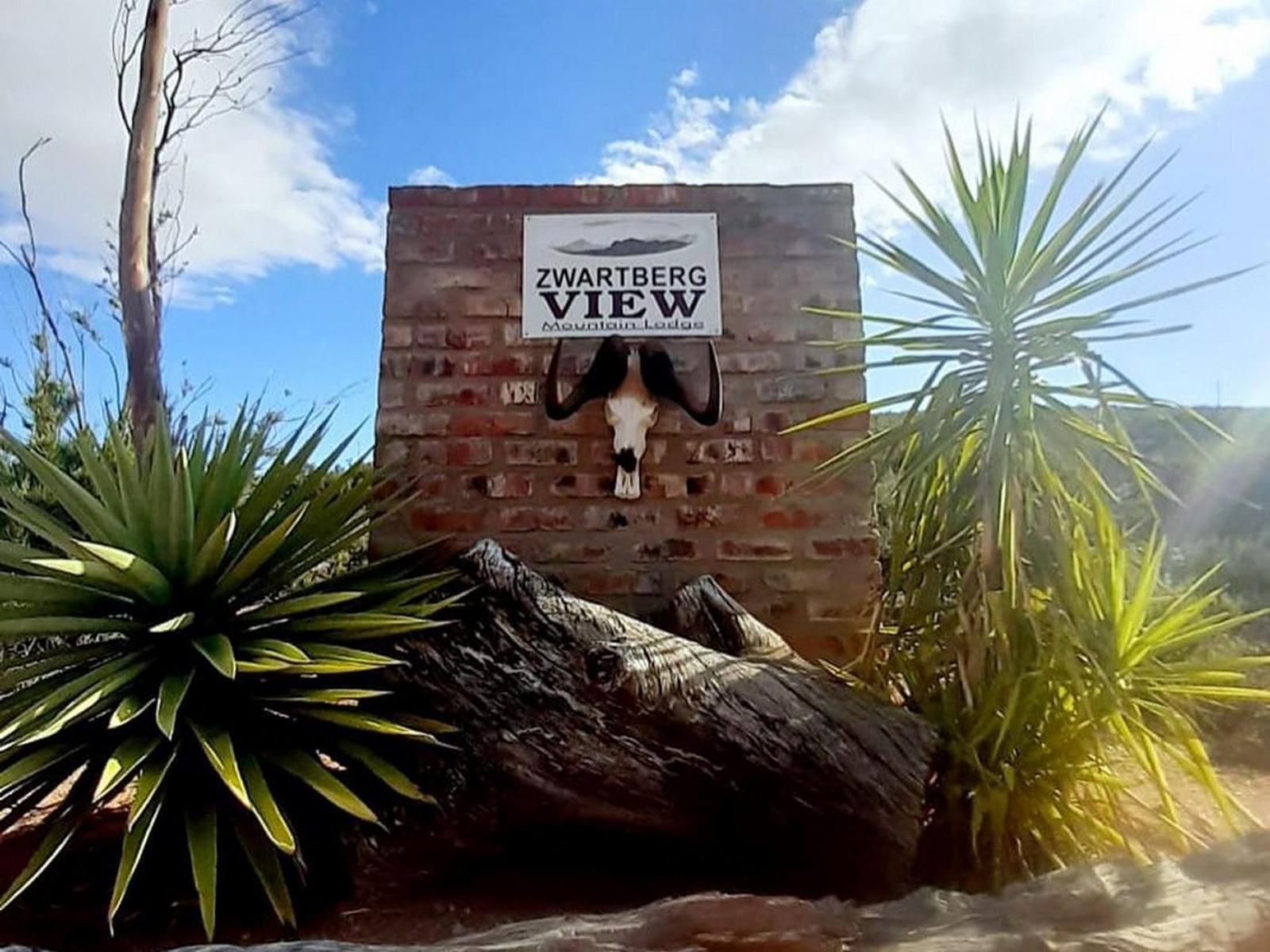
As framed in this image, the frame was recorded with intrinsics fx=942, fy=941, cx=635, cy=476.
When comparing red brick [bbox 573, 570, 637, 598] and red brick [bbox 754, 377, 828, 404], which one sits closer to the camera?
red brick [bbox 573, 570, 637, 598]

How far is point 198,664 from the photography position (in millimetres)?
2521

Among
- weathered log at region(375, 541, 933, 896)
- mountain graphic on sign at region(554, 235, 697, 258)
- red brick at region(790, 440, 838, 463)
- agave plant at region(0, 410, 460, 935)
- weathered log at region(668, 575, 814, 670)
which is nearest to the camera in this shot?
agave plant at region(0, 410, 460, 935)

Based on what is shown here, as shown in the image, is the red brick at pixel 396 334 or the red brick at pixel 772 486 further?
the red brick at pixel 396 334

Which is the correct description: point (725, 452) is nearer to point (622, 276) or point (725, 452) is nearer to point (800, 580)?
point (800, 580)

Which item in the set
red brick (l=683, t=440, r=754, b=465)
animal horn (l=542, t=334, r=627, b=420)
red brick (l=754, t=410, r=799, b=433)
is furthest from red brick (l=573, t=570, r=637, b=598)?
red brick (l=754, t=410, r=799, b=433)

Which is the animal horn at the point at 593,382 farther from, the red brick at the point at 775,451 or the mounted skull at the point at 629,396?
the red brick at the point at 775,451

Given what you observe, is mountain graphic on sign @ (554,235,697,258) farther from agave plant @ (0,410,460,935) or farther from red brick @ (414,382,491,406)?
agave plant @ (0,410,460,935)

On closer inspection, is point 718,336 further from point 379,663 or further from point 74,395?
point 74,395

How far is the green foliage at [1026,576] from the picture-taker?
268cm

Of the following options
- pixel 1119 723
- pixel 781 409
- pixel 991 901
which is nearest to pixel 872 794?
pixel 991 901

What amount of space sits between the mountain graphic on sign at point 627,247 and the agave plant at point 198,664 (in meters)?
→ 1.49

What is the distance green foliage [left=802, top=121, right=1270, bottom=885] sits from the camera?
2676 mm

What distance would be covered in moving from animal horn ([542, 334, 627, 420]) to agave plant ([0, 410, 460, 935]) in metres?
1.04

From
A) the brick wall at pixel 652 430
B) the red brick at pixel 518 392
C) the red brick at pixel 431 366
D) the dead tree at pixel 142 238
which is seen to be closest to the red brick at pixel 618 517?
the brick wall at pixel 652 430
